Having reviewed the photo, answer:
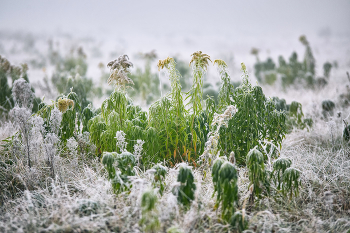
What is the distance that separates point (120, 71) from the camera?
239 centimetres

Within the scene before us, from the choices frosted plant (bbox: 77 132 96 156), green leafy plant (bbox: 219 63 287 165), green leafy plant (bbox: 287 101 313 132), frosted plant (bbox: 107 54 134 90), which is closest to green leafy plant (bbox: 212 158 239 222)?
green leafy plant (bbox: 219 63 287 165)

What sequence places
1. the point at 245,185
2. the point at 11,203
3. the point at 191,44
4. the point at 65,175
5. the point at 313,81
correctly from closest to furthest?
the point at 11,203
the point at 245,185
the point at 65,175
the point at 313,81
the point at 191,44

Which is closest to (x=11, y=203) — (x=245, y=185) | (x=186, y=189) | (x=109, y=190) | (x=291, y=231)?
(x=109, y=190)

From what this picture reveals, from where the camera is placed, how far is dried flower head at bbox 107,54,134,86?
2377 mm

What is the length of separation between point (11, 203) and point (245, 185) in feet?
7.42

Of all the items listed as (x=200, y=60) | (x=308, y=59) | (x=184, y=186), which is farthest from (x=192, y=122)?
(x=308, y=59)

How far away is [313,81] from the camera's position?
8539mm

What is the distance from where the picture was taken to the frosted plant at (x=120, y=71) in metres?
2.38

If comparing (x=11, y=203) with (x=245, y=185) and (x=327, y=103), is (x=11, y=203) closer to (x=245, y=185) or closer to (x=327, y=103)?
(x=245, y=185)

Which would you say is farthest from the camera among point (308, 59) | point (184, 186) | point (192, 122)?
point (308, 59)

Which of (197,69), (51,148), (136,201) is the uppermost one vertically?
(197,69)

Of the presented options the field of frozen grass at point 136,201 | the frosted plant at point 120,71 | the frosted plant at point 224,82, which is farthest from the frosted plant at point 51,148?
the frosted plant at point 224,82

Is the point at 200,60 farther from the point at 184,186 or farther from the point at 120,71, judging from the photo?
the point at 184,186

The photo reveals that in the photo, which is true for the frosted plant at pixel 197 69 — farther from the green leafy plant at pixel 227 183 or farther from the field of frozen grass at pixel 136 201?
the green leafy plant at pixel 227 183
